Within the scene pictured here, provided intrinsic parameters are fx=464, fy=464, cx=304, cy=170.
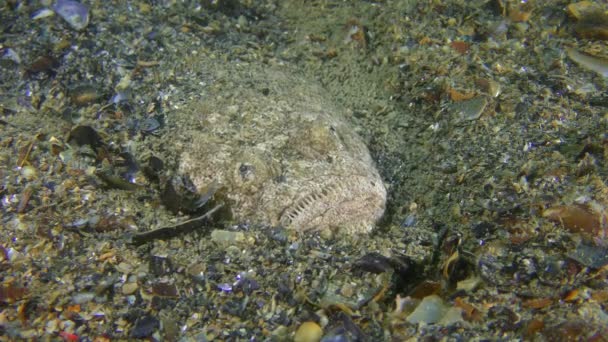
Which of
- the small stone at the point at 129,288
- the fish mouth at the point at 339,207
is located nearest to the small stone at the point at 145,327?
the small stone at the point at 129,288

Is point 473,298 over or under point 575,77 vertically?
under

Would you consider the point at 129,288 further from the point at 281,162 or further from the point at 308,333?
the point at 281,162

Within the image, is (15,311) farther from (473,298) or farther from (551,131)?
(551,131)

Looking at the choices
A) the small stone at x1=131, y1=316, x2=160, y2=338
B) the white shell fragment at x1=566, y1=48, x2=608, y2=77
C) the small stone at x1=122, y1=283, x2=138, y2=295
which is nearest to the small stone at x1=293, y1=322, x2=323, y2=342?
the small stone at x1=131, y1=316, x2=160, y2=338

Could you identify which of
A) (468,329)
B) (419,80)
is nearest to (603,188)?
(468,329)

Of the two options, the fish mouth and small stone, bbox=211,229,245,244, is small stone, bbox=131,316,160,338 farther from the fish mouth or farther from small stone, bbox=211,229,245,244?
the fish mouth

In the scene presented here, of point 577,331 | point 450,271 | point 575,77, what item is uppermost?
point 575,77
